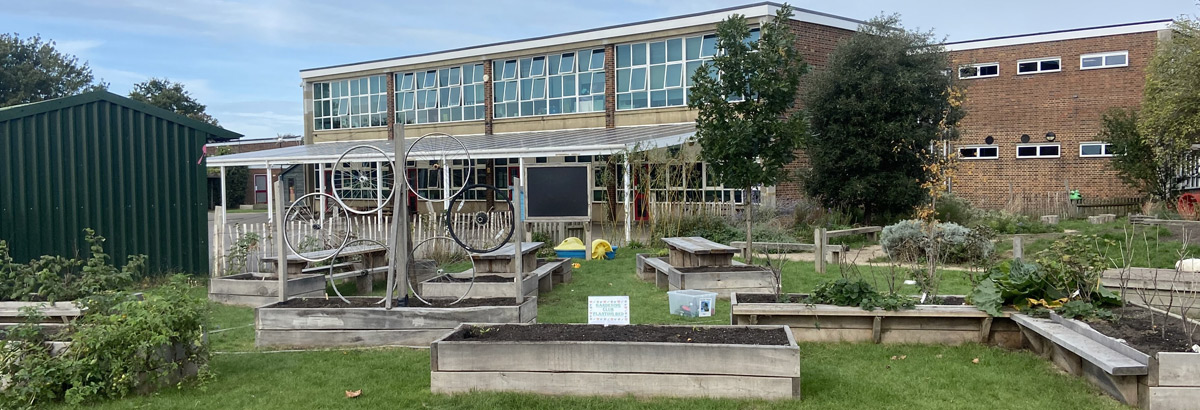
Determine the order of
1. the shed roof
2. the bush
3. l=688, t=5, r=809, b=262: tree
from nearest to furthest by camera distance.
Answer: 1. the shed roof
2. l=688, t=5, r=809, b=262: tree
3. the bush

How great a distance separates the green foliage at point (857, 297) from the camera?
21.3ft

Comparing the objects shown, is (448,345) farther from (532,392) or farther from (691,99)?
(691,99)

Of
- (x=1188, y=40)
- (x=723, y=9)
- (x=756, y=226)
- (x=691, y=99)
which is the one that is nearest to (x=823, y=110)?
(x=756, y=226)

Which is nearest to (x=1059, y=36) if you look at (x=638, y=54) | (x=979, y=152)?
(x=979, y=152)

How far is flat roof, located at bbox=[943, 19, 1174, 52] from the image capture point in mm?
24641

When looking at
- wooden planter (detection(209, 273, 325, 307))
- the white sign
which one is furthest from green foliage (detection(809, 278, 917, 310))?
wooden planter (detection(209, 273, 325, 307))

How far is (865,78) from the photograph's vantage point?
16328mm

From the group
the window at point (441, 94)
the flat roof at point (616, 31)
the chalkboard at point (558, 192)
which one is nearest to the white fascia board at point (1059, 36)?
the flat roof at point (616, 31)

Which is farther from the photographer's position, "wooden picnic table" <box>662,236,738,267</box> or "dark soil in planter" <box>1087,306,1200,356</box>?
"wooden picnic table" <box>662,236,738,267</box>

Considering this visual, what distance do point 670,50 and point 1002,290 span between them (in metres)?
16.0

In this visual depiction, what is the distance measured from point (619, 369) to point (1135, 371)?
2.96m

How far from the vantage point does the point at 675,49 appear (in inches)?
845

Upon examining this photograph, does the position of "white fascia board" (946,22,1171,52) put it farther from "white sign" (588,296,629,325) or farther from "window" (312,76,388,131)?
"white sign" (588,296,629,325)

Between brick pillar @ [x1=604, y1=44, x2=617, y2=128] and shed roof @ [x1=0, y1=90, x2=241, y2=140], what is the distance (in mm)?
12099
